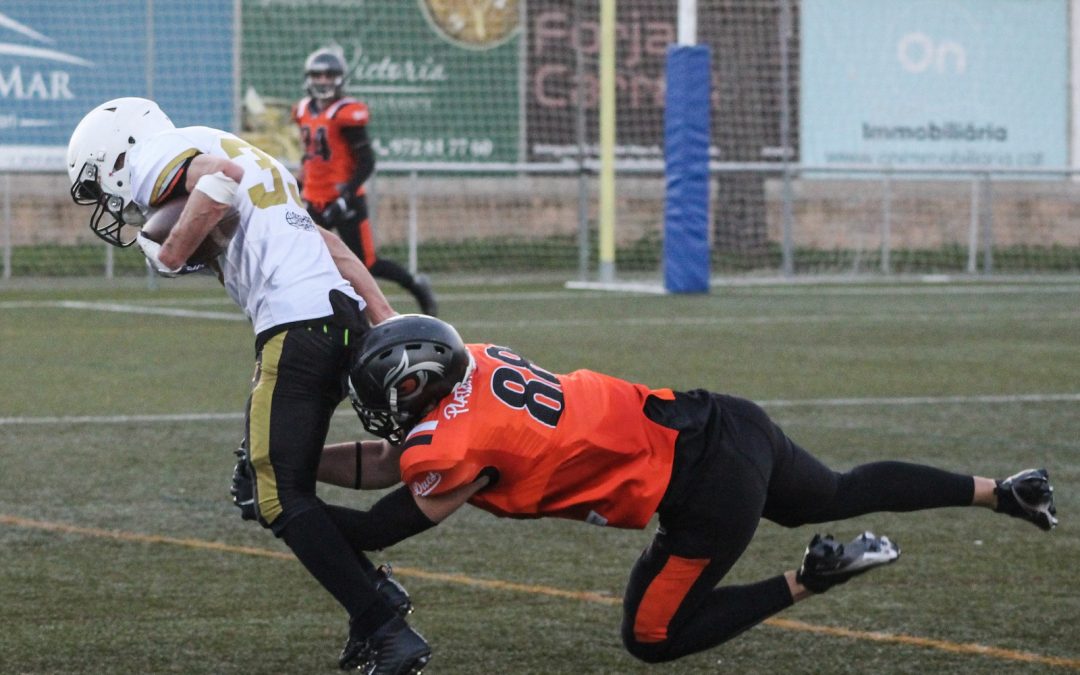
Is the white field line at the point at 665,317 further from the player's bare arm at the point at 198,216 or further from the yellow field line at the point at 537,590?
the player's bare arm at the point at 198,216

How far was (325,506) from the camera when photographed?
435 cm

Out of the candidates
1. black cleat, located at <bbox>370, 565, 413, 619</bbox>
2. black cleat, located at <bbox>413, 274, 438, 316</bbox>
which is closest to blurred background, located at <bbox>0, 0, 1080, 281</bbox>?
black cleat, located at <bbox>413, 274, 438, 316</bbox>

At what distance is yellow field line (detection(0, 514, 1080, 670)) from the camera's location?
15.1 ft

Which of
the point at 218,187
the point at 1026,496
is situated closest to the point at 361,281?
the point at 218,187

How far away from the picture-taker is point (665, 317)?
14.2 metres

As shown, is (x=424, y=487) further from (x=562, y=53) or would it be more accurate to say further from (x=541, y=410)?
(x=562, y=53)

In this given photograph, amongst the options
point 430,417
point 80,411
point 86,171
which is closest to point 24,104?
point 80,411

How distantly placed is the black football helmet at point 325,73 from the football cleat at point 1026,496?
8.67 m

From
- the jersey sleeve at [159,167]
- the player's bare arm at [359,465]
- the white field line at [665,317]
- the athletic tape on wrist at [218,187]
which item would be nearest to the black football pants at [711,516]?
the player's bare arm at [359,465]

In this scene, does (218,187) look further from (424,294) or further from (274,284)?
(424,294)

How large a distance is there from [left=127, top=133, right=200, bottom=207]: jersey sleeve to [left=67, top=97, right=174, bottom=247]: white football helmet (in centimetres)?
7

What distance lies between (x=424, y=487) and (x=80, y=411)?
211 inches

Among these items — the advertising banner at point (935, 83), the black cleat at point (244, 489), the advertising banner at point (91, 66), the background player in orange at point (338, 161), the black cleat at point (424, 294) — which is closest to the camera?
the black cleat at point (244, 489)

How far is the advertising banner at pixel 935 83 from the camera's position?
839 inches
